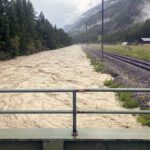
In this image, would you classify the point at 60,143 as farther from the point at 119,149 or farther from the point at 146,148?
the point at 146,148

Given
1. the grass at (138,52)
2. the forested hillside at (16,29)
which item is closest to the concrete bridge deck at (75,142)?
the grass at (138,52)

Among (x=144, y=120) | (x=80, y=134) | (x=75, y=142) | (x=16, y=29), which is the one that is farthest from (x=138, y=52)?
(x=75, y=142)

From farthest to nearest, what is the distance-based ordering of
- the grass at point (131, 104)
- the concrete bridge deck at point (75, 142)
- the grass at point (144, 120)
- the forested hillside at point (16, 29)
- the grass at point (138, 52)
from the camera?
Answer: the forested hillside at point (16, 29)
the grass at point (138, 52)
the grass at point (131, 104)
the grass at point (144, 120)
the concrete bridge deck at point (75, 142)

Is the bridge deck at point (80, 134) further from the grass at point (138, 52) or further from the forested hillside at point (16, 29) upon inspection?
the forested hillside at point (16, 29)

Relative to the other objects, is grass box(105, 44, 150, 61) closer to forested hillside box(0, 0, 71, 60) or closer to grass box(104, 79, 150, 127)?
forested hillside box(0, 0, 71, 60)

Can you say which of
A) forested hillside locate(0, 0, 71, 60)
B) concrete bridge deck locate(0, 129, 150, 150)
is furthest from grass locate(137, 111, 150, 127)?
forested hillside locate(0, 0, 71, 60)

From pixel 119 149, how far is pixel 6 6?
72.5 meters

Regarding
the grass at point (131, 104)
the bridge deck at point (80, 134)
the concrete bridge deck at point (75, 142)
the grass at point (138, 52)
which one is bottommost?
the grass at point (138, 52)

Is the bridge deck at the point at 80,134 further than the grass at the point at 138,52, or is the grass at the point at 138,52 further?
the grass at the point at 138,52

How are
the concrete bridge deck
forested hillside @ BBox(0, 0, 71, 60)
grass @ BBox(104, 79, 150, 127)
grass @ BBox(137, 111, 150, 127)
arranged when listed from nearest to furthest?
the concrete bridge deck < grass @ BBox(137, 111, 150, 127) < grass @ BBox(104, 79, 150, 127) < forested hillside @ BBox(0, 0, 71, 60)

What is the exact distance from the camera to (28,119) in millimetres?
15859

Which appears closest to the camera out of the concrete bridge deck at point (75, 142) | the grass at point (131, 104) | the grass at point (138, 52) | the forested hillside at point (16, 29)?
the concrete bridge deck at point (75, 142)

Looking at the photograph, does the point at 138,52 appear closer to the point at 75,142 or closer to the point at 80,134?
the point at 80,134

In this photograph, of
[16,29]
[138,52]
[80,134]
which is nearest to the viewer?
[80,134]
